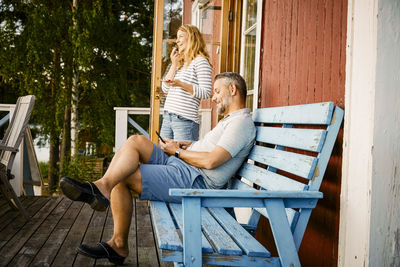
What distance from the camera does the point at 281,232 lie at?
4.52ft

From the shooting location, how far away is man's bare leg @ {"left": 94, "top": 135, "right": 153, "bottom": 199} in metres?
1.89

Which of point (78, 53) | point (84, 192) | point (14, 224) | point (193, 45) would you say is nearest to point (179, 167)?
point (84, 192)

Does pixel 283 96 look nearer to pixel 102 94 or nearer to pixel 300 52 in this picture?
pixel 300 52

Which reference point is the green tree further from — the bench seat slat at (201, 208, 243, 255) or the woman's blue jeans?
the bench seat slat at (201, 208, 243, 255)

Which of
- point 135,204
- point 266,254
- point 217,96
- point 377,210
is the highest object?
point 217,96

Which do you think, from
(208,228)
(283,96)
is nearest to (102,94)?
(283,96)

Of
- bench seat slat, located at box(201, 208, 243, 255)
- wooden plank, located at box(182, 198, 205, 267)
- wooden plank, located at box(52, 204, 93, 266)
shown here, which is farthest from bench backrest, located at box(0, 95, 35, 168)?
wooden plank, located at box(182, 198, 205, 267)

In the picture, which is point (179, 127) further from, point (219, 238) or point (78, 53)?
point (78, 53)

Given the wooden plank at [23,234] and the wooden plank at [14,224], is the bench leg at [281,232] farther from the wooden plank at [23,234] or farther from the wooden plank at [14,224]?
the wooden plank at [14,224]

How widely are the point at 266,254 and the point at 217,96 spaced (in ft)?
3.76

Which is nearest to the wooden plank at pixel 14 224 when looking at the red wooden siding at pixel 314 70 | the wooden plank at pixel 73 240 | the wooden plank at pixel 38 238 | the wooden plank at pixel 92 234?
the wooden plank at pixel 38 238

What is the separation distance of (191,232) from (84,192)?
2.17 ft

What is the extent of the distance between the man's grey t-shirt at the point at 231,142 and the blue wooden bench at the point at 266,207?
160 millimetres

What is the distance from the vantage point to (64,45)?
8.88 meters
